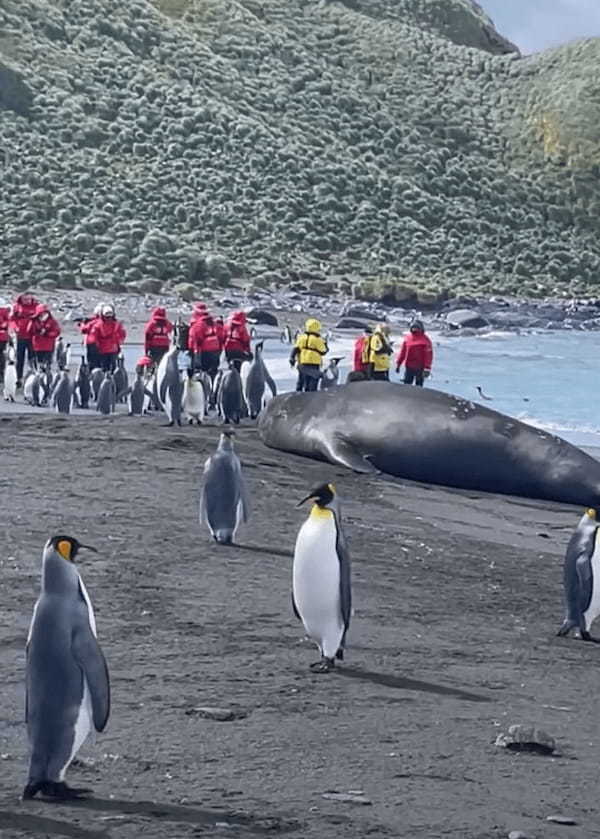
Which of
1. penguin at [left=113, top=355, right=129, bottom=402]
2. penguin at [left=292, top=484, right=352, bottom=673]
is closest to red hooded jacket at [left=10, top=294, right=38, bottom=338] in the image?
penguin at [left=113, top=355, right=129, bottom=402]

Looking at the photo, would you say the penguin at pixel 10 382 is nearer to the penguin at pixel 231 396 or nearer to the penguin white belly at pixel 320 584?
the penguin at pixel 231 396

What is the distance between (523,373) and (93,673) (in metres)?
31.4

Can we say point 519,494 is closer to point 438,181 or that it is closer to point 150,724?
point 150,724

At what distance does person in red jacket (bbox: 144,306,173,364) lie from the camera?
1952 cm

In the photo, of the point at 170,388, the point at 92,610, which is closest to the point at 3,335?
the point at 170,388

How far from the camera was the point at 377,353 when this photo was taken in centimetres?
1656

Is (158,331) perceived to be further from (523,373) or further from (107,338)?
(523,373)

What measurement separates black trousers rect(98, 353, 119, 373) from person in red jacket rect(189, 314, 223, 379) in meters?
0.89

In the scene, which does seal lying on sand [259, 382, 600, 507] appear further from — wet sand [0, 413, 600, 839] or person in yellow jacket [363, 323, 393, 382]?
person in yellow jacket [363, 323, 393, 382]

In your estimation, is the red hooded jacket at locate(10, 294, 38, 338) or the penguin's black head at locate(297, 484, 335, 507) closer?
the penguin's black head at locate(297, 484, 335, 507)

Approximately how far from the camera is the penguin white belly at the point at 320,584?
6.79 metres

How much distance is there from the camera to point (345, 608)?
6895mm

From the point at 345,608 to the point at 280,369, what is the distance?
75.5ft

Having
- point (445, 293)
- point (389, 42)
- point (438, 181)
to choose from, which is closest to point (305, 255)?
point (445, 293)
